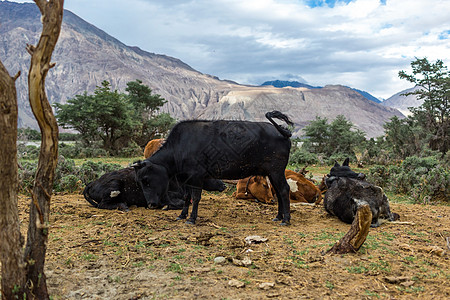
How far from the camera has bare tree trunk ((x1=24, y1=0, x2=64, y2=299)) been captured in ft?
10.1

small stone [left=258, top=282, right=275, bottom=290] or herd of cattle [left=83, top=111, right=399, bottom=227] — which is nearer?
small stone [left=258, top=282, right=275, bottom=290]

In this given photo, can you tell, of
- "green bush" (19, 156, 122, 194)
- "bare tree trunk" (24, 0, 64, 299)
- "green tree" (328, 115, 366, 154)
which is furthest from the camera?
"green tree" (328, 115, 366, 154)

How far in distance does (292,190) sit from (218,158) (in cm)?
281

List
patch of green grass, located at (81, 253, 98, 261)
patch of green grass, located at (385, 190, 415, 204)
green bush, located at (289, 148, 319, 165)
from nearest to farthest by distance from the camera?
patch of green grass, located at (81, 253, 98, 261) < patch of green grass, located at (385, 190, 415, 204) < green bush, located at (289, 148, 319, 165)

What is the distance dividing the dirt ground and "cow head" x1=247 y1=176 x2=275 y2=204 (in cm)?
187

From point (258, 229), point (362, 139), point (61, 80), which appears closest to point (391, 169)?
point (258, 229)

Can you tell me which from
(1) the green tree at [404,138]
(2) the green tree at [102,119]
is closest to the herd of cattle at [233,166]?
(1) the green tree at [404,138]

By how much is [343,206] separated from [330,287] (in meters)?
3.16

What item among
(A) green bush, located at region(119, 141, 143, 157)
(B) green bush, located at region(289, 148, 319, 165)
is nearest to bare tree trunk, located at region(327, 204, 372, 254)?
(B) green bush, located at region(289, 148, 319, 165)

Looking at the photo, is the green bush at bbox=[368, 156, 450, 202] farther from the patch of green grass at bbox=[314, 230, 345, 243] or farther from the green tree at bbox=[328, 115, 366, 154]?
the green tree at bbox=[328, 115, 366, 154]

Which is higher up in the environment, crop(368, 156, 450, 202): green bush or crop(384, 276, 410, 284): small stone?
crop(368, 156, 450, 202): green bush

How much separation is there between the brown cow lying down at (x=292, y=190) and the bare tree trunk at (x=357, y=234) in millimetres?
→ 3813

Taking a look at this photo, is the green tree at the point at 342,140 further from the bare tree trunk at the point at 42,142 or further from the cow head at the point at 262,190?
the bare tree trunk at the point at 42,142

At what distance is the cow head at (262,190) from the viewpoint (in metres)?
8.81
